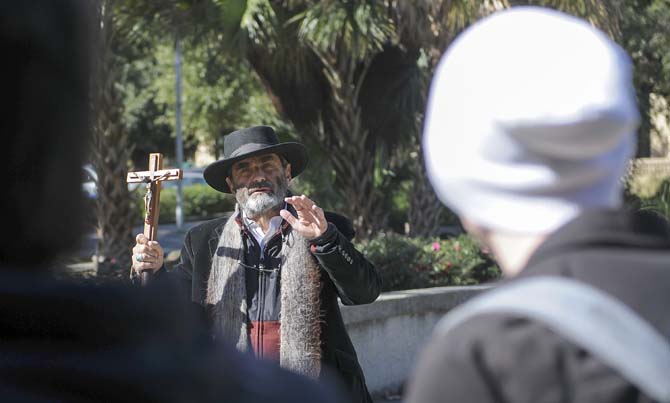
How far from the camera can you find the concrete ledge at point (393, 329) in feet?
24.0

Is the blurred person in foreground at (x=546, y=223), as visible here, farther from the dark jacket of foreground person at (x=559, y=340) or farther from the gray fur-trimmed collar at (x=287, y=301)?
the gray fur-trimmed collar at (x=287, y=301)

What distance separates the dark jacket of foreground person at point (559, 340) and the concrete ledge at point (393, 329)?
554 cm

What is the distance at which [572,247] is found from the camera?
4.81 feet

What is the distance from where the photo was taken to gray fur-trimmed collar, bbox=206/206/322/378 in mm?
4094

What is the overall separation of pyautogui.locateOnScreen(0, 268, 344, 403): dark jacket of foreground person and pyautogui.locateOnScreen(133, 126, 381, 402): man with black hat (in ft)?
9.56

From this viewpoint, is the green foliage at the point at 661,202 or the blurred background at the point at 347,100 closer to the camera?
the blurred background at the point at 347,100

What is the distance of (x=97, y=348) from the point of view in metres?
1.08

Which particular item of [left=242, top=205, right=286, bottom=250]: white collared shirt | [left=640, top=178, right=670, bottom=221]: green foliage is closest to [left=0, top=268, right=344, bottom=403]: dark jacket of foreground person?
[left=242, top=205, right=286, bottom=250]: white collared shirt

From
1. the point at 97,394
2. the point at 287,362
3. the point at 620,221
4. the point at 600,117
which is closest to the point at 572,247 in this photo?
the point at 620,221

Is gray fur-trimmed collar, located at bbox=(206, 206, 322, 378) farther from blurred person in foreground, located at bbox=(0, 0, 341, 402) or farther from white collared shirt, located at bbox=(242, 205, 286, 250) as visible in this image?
blurred person in foreground, located at bbox=(0, 0, 341, 402)

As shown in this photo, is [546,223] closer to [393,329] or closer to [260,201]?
[260,201]

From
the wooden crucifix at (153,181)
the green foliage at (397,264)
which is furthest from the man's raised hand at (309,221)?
the green foliage at (397,264)

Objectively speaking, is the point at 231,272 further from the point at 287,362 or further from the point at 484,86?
the point at 484,86

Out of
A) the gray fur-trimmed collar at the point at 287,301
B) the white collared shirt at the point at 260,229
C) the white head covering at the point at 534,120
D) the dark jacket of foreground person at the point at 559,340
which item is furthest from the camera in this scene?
the white collared shirt at the point at 260,229
